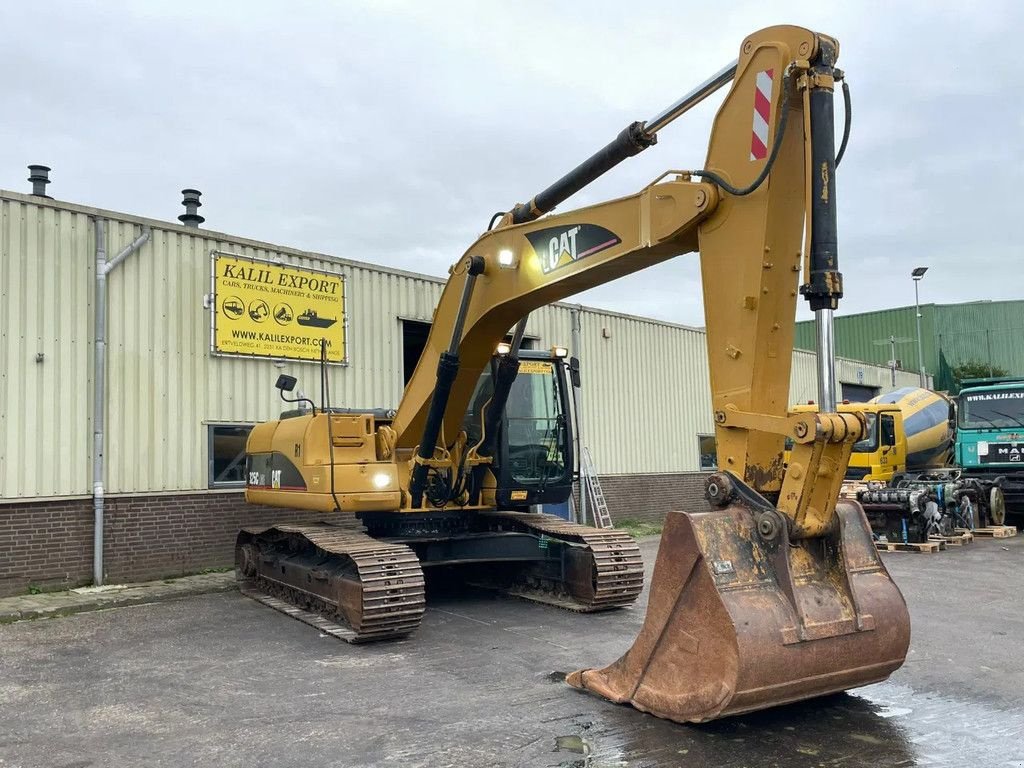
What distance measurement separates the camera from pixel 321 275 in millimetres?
13625

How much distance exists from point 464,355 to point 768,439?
3.82m

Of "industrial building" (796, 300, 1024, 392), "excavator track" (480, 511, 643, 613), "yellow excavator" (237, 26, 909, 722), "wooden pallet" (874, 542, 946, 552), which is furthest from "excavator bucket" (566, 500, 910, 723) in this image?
"industrial building" (796, 300, 1024, 392)

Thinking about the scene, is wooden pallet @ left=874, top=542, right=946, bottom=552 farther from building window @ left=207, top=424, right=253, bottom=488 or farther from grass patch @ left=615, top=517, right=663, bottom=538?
building window @ left=207, top=424, right=253, bottom=488

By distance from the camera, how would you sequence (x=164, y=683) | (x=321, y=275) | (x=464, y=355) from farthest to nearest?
(x=321, y=275)
(x=464, y=355)
(x=164, y=683)

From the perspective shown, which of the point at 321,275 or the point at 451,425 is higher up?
the point at 321,275

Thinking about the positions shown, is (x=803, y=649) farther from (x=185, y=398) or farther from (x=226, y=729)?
(x=185, y=398)

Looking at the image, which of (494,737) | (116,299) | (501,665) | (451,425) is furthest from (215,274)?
(494,737)

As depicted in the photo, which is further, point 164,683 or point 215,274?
point 215,274

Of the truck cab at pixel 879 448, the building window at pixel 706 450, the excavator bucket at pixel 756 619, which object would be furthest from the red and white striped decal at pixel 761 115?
the building window at pixel 706 450

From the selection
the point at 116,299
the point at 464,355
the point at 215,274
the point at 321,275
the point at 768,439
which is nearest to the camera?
the point at 768,439

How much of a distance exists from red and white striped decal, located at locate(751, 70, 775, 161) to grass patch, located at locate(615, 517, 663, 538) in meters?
12.4

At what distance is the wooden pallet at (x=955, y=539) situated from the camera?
1499cm

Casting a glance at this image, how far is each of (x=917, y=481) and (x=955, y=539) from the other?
1.51m

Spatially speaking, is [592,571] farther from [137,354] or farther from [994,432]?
[994,432]
